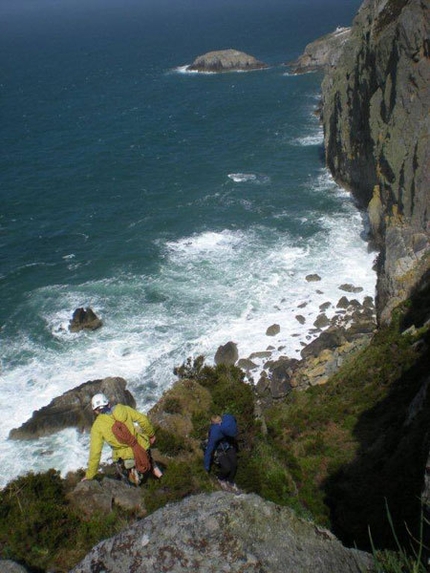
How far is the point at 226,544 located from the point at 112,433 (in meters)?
5.28

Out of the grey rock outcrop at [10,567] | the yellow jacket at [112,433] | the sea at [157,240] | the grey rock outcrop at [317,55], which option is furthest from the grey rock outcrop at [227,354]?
the grey rock outcrop at [317,55]

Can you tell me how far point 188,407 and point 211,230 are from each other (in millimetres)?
34121

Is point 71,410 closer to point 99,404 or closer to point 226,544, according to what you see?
point 99,404

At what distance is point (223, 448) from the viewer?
12578 mm

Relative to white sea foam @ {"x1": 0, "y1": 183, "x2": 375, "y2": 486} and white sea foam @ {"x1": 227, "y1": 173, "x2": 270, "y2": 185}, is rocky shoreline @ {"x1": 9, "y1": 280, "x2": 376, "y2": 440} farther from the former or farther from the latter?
white sea foam @ {"x1": 227, "y1": 173, "x2": 270, "y2": 185}

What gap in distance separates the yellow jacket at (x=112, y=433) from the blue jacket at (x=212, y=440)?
1.49 metres

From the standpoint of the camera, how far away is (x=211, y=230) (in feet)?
165

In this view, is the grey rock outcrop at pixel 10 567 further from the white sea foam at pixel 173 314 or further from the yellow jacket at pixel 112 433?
the white sea foam at pixel 173 314

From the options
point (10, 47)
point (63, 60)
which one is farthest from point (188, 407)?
point (10, 47)

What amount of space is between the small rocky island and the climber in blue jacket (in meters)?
116

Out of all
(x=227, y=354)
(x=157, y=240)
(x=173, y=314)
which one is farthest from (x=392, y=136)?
(x=157, y=240)

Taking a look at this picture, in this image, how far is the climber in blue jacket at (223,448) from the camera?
12039 mm

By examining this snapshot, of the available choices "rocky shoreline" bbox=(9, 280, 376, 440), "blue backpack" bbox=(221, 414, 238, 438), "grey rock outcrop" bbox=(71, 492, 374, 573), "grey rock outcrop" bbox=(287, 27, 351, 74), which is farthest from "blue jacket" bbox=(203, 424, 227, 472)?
"grey rock outcrop" bbox=(287, 27, 351, 74)

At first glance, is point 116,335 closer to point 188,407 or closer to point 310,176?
point 188,407
